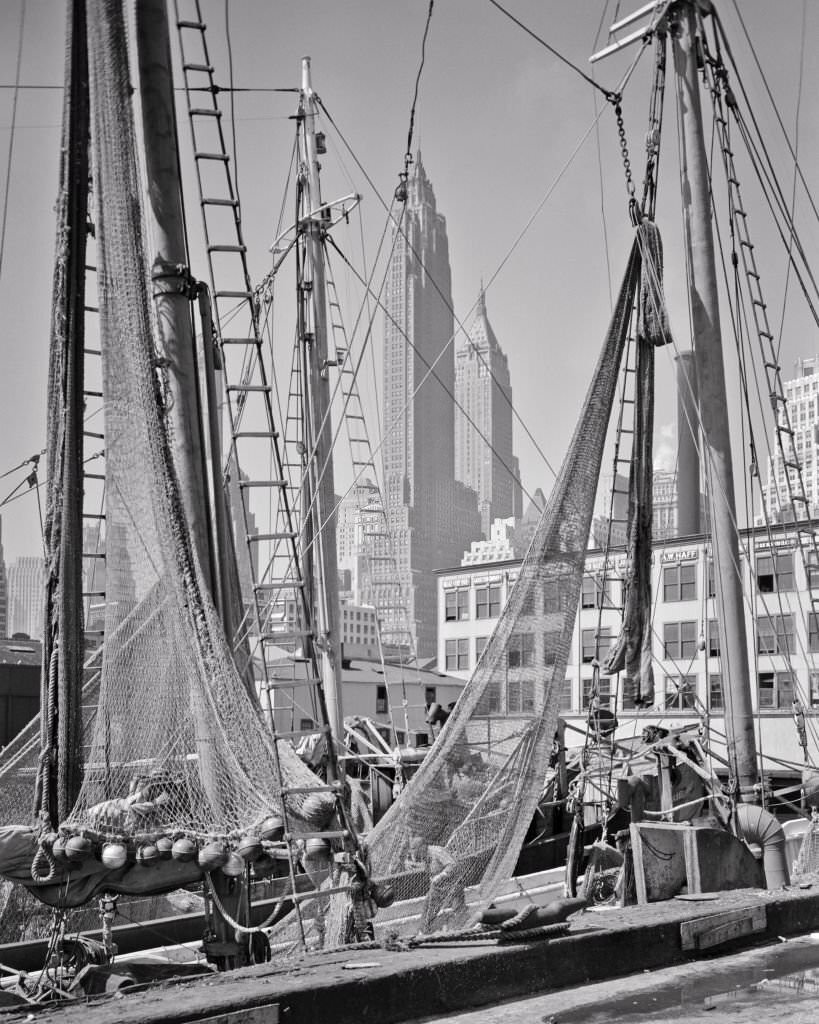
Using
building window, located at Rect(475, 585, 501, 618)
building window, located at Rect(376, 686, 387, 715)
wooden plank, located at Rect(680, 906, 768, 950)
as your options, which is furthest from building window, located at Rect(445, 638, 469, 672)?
wooden plank, located at Rect(680, 906, 768, 950)

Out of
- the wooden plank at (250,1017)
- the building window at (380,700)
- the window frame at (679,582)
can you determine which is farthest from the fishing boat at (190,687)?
the window frame at (679,582)

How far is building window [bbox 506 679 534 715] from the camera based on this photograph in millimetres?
10283

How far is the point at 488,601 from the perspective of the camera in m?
58.9

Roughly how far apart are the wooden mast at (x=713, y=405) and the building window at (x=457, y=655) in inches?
1694

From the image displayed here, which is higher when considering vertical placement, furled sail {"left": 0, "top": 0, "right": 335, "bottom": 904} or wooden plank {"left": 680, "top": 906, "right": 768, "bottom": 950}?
furled sail {"left": 0, "top": 0, "right": 335, "bottom": 904}

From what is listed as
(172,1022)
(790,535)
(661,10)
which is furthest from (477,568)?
(172,1022)

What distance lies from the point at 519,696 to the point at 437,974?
148 inches

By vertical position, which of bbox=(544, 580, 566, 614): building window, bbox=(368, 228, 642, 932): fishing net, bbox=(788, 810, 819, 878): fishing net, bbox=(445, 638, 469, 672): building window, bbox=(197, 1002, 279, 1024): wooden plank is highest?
bbox=(445, 638, 469, 672): building window

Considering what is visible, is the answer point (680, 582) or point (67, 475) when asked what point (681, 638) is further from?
point (67, 475)

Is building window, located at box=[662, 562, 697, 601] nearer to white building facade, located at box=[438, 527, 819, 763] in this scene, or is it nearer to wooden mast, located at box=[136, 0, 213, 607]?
white building facade, located at box=[438, 527, 819, 763]

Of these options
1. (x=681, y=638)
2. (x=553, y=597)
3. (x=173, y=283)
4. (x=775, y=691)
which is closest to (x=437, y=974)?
(x=553, y=597)

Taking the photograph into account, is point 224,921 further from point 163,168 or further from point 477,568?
point 477,568

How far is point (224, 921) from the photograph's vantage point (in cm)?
908

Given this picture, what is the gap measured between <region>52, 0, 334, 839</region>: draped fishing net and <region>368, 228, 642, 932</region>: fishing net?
0.93 m
